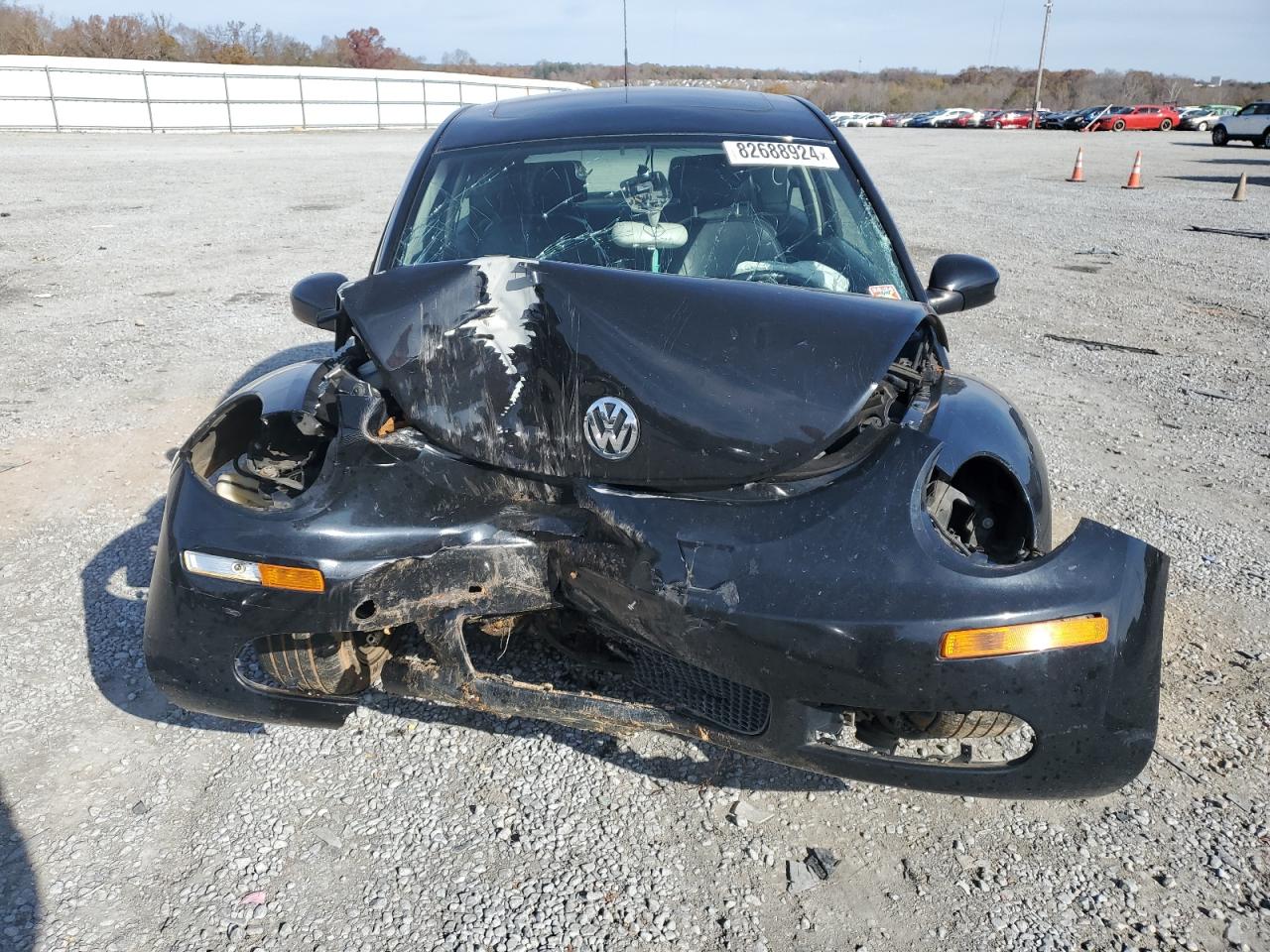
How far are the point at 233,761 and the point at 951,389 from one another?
2261 mm

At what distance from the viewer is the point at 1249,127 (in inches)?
1177

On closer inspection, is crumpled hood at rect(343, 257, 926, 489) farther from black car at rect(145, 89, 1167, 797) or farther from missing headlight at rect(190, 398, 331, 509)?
missing headlight at rect(190, 398, 331, 509)

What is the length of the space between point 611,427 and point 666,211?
1.35 metres

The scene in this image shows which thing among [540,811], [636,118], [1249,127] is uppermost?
[636,118]

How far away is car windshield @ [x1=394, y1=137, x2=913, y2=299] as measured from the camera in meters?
3.04

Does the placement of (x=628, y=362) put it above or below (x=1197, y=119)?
below

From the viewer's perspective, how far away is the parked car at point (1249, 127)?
96.5ft

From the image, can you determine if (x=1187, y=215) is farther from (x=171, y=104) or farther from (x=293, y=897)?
(x=171, y=104)

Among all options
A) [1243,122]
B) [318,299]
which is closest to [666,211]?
[318,299]

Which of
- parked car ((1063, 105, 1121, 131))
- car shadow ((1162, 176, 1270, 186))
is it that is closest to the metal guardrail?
car shadow ((1162, 176, 1270, 186))

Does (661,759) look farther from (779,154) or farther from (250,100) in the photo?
(250,100)

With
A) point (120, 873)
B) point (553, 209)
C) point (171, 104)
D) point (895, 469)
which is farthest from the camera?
point (171, 104)

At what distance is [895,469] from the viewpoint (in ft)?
6.61

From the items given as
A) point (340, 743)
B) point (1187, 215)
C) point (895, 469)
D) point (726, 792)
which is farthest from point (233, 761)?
point (1187, 215)
